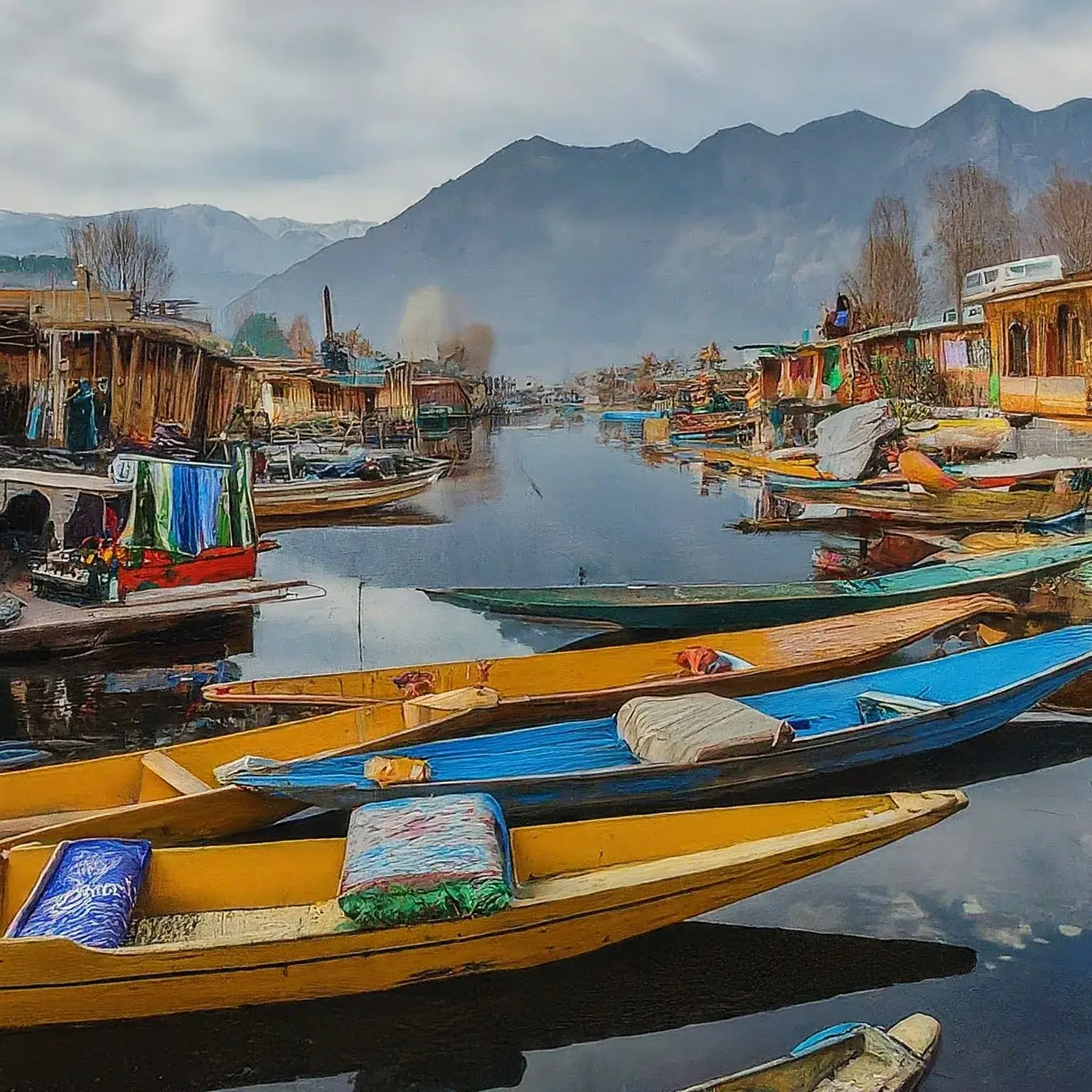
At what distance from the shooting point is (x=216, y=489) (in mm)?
7441

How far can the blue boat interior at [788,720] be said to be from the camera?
4285 millimetres

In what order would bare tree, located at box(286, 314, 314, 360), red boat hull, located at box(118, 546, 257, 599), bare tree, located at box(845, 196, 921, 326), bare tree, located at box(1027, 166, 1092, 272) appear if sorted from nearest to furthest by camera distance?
1. red boat hull, located at box(118, 546, 257, 599)
2. bare tree, located at box(1027, 166, 1092, 272)
3. bare tree, located at box(845, 196, 921, 326)
4. bare tree, located at box(286, 314, 314, 360)

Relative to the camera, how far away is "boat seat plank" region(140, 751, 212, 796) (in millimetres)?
4195

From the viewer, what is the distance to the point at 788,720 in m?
4.98

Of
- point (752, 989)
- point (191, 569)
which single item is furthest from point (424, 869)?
point (191, 569)

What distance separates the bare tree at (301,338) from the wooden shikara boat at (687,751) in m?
8.49

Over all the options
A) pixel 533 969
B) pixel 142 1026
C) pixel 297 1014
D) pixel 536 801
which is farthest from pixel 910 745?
pixel 142 1026

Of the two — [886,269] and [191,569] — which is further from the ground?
[886,269]

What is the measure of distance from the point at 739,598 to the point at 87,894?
4.93m

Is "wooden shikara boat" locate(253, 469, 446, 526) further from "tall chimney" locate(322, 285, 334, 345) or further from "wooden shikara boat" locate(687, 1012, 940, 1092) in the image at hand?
"wooden shikara boat" locate(687, 1012, 940, 1092)

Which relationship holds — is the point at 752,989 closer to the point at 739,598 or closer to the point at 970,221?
the point at 739,598

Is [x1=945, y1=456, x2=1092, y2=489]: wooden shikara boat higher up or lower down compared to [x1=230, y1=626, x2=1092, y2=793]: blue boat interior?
higher up

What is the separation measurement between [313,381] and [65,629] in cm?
582

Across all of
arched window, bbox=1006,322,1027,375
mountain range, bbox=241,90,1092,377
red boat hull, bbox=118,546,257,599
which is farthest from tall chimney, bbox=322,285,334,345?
arched window, bbox=1006,322,1027,375
